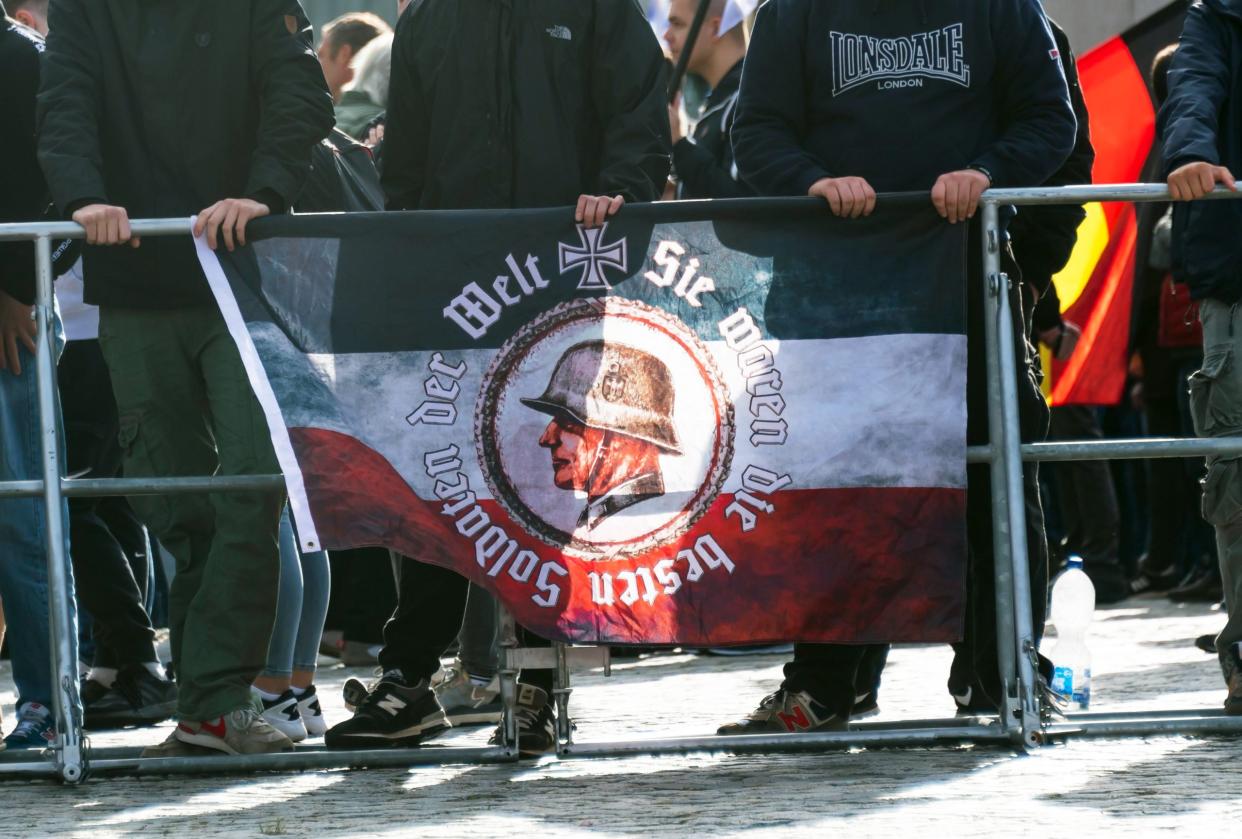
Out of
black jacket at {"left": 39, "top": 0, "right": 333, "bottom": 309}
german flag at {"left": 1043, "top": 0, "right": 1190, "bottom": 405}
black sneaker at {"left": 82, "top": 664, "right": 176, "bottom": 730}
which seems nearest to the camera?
black jacket at {"left": 39, "top": 0, "right": 333, "bottom": 309}

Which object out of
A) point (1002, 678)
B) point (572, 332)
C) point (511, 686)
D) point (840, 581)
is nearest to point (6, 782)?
point (511, 686)

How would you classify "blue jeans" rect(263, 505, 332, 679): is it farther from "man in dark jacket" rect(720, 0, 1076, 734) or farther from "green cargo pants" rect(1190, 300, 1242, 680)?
"green cargo pants" rect(1190, 300, 1242, 680)

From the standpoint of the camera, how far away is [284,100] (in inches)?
200

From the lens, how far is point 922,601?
4777 mm

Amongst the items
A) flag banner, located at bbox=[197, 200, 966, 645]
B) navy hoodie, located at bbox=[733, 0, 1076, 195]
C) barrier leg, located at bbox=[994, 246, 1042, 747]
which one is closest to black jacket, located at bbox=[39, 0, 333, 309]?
flag banner, located at bbox=[197, 200, 966, 645]

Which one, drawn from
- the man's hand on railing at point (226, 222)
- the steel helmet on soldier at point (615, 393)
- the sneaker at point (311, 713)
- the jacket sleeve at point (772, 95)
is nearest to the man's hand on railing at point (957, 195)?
the jacket sleeve at point (772, 95)

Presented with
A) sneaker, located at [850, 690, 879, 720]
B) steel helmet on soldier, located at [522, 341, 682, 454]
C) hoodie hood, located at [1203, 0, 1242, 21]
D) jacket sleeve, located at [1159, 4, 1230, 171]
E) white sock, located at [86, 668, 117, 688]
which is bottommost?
sneaker, located at [850, 690, 879, 720]

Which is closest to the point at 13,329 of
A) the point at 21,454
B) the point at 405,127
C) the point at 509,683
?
the point at 21,454

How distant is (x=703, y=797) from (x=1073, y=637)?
2083mm

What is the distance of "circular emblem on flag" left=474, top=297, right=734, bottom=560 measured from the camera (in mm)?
4723

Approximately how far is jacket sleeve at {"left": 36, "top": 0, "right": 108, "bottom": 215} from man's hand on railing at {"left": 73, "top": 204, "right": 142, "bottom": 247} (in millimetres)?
112

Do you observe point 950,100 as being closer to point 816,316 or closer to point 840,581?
point 816,316

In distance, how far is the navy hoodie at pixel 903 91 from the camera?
5.17m

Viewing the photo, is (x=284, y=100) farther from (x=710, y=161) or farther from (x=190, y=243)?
(x=710, y=161)
